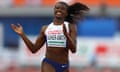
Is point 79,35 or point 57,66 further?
point 79,35

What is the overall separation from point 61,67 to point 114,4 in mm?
20511

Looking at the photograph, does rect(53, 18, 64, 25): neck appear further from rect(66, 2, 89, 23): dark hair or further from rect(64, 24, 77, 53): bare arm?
rect(66, 2, 89, 23): dark hair

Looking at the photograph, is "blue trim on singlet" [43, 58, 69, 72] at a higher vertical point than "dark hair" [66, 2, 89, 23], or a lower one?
lower

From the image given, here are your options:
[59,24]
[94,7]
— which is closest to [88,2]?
[94,7]

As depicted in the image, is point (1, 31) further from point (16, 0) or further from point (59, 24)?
point (59, 24)

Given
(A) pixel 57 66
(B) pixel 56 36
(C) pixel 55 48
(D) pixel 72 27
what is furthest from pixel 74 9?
(A) pixel 57 66

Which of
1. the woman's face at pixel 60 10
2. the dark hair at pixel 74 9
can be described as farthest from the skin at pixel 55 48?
the dark hair at pixel 74 9

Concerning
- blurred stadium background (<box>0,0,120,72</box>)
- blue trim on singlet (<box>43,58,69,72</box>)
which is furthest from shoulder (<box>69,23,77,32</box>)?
blurred stadium background (<box>0,0,120,72</box>)

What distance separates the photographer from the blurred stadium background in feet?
78.9

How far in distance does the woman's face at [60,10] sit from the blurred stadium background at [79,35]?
13.8m

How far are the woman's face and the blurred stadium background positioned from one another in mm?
13782

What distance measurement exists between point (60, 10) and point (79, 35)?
18.1 meters

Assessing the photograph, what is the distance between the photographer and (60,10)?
7766 mm

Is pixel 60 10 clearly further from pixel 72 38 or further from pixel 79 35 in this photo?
pixel 79 35
